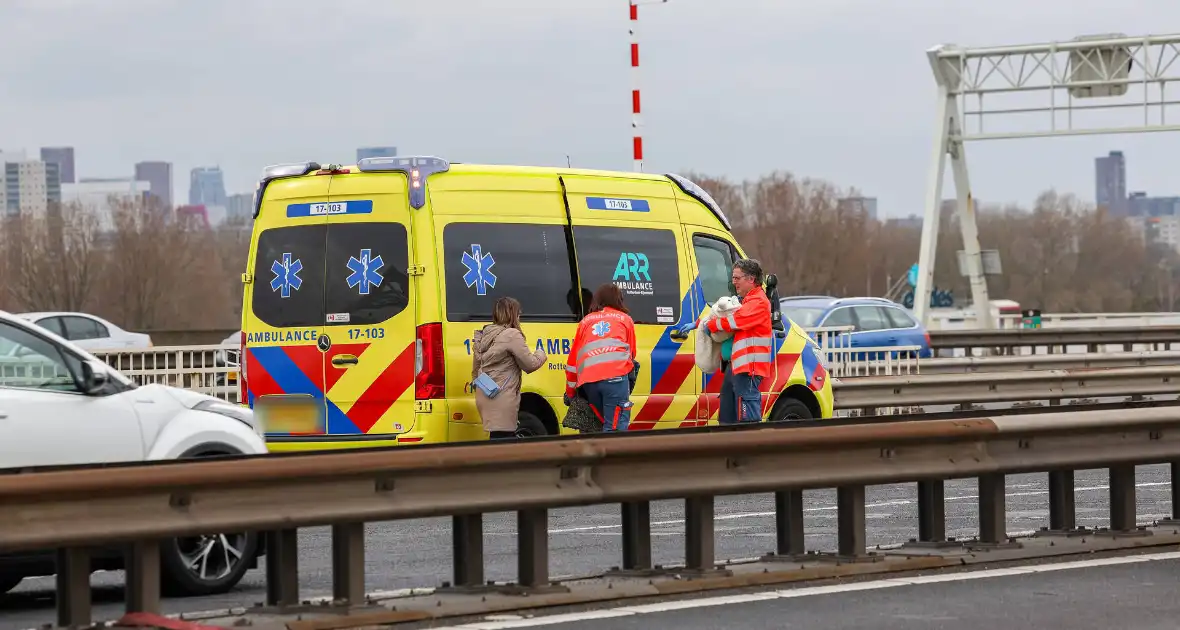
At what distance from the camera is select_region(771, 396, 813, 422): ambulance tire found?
1560 centimetres

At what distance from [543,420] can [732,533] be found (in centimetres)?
292

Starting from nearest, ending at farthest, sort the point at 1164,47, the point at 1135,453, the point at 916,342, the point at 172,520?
the point at 172,520
the point at 1135,453
the point at 916,342
the point at 1164,47

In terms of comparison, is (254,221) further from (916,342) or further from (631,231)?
(916,342)

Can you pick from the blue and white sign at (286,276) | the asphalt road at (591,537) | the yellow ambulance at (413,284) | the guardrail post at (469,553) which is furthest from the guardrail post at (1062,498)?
the blue and white sign at (286,276)

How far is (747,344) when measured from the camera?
13844 mm

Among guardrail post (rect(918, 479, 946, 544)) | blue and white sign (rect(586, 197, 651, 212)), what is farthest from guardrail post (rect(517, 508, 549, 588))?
blue and white sign (rect(586, 197, 651, 212))

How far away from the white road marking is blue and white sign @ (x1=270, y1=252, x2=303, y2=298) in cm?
566

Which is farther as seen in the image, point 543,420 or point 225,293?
point 225,293

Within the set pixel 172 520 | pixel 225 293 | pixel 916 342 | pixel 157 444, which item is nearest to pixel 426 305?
pixel 157 444

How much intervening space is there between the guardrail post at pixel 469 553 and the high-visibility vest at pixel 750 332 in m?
5.66

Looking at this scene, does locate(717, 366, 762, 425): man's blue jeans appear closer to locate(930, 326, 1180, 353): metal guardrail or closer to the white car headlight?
the white car headlight

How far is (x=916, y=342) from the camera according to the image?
2880cm

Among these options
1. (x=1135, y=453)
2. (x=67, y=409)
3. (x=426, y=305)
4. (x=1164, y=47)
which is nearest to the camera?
(x=67, y=409)

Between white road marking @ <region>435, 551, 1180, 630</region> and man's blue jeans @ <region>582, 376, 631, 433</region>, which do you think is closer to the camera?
white road marking @ <region>435, 551, 1180, 630</region>
